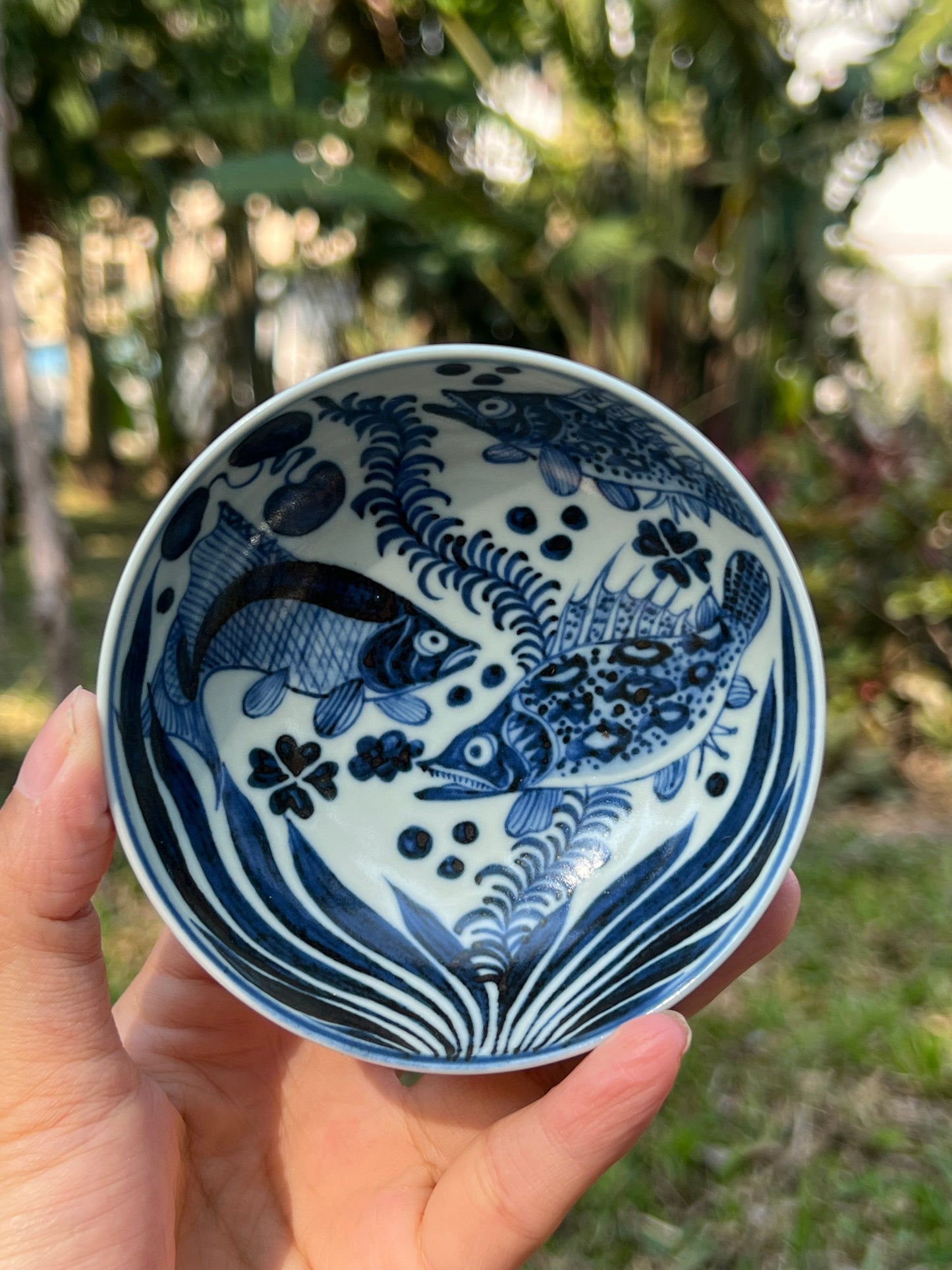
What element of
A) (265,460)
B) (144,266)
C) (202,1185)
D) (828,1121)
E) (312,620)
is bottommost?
(202,1185)

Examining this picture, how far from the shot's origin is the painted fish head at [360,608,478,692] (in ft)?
3.43

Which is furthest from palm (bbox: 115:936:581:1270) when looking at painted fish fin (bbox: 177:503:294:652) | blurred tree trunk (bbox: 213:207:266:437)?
blurred tree trunk (bbox: 213:207:266:437)

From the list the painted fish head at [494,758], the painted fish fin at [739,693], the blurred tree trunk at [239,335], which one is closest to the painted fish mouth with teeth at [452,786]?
the painted fish head at [494,758]

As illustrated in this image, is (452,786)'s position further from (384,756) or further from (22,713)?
(22,713)

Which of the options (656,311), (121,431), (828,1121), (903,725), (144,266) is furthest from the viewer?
(121,431)

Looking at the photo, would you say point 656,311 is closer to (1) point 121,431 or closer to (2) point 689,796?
(2) point 689,796

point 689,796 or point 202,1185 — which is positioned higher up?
point 689,796

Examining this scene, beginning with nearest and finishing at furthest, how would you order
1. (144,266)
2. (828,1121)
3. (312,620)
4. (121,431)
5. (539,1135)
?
(539,1135) → (312,620) → (828,1121) → (144,266) → (121,431)

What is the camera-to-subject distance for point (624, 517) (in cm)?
100

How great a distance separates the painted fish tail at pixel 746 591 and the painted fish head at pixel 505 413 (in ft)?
0.67

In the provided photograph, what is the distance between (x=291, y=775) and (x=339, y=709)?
0.08 m

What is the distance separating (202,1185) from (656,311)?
365 cm

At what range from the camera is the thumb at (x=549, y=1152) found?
0.76m

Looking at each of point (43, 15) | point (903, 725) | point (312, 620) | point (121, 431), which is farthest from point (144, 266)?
point (312, 620)
